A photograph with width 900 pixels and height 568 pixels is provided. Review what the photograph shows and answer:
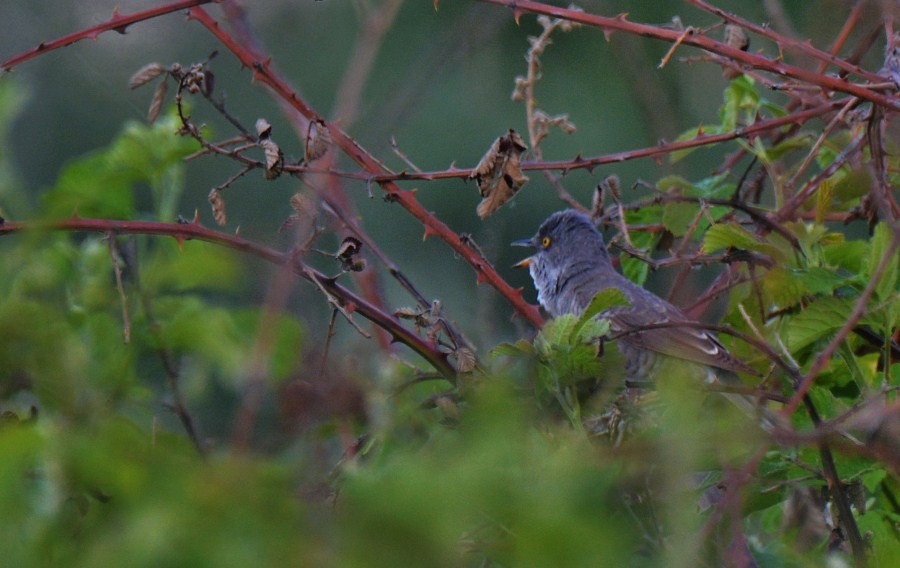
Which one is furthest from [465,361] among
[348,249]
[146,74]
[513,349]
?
[146,74]

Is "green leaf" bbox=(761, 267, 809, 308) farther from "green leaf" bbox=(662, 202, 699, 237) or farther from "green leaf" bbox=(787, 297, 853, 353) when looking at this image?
"green leaf" bbox=(662, 202, 699, 237)

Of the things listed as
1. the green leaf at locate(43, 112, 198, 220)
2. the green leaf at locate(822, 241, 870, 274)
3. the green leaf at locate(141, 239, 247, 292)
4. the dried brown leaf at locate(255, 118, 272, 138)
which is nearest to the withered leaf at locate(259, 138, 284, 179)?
the dried brown leaf at locate(255, 118, 272, 138)

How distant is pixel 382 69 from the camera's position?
8.91m

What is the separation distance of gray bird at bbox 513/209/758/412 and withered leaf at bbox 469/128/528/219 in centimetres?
186

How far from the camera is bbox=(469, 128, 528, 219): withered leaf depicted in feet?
6.77

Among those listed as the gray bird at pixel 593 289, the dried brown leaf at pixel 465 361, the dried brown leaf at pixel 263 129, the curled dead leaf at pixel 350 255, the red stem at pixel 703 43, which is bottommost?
the gray bird at pixel 593 289

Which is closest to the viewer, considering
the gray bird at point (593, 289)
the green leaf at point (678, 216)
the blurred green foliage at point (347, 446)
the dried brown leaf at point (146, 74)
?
the blurred green foliage at point (347, 446)

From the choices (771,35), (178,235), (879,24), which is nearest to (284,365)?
(178,235)

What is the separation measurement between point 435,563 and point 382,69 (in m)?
8.47

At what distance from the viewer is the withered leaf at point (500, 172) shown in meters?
2.06

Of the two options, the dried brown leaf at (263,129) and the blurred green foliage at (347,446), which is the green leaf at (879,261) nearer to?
the blurred green foliage at (347,446)

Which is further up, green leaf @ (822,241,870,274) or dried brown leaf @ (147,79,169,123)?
dried brown leaf @ (147,79,169,123)

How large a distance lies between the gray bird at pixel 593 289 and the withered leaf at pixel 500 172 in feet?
6.09

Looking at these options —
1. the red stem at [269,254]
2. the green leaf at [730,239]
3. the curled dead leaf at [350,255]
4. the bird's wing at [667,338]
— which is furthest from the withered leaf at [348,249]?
the bird's wing at [667,338]
